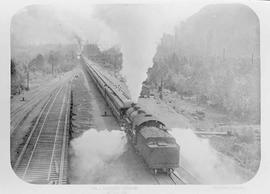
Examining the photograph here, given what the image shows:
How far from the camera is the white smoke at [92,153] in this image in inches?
152

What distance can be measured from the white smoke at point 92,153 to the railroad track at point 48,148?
123 millimetres

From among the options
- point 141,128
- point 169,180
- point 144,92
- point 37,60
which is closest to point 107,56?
point 144,92

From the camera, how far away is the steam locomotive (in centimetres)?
365

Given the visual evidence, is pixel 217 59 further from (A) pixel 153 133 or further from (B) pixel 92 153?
(B) pixel 92 153

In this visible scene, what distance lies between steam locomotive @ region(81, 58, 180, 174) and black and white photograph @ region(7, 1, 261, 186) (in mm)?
26

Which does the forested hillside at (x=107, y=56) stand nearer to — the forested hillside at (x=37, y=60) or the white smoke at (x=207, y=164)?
the forested hillside at (x=37, y=60)

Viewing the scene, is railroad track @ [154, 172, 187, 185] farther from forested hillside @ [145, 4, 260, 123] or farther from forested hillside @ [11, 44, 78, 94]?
forested hillside @ [11, 44, 78, 94]

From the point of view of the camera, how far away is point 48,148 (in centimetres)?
392

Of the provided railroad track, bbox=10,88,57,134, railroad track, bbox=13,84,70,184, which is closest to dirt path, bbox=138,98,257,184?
railroad track, bbox=13,84,70,184

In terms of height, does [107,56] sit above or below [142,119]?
above

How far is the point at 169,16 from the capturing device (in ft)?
12.8

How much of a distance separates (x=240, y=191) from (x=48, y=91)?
108 inches

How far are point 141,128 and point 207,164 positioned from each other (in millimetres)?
912

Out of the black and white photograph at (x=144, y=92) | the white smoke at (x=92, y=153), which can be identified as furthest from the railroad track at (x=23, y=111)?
the white smoke at (x=92, y=153)
